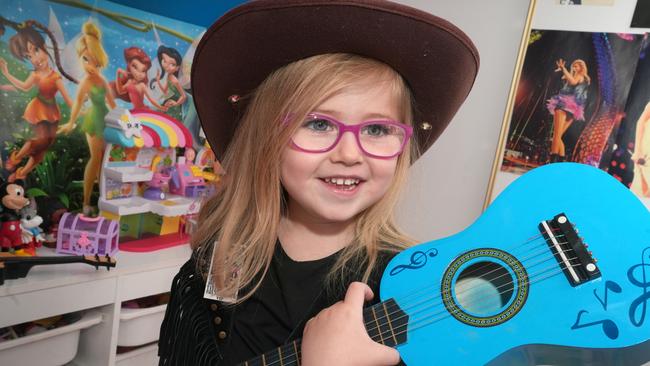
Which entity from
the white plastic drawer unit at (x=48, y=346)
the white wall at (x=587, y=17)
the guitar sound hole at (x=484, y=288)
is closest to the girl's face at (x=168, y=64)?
the white plastic drawer unit at (x=48, y=346)

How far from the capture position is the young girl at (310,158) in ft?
2.25

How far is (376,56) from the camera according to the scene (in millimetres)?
742

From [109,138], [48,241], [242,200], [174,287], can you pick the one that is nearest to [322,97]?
[242,200]

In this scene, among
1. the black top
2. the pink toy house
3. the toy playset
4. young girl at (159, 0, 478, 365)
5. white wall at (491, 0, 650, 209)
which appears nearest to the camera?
young girl at (159, 0, 478, 365)

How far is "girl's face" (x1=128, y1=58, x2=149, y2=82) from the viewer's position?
6.03 ft

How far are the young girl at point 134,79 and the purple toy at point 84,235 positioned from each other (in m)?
0.54

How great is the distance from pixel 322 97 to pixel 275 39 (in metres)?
0.12

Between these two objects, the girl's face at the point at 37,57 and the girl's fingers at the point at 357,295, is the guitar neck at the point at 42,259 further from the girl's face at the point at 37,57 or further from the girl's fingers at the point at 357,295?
the girl's fingers at the point at 357,295

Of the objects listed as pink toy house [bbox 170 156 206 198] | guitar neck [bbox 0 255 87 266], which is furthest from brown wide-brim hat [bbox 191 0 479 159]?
pink toy house [bbox 170 156 206 198]

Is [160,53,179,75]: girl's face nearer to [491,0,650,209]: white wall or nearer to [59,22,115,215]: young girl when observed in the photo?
[59,22,115,215]: young girl

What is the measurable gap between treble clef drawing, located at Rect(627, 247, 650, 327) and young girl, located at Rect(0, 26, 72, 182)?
1.75 metres

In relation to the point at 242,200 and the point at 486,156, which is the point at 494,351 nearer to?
the point at 242,200

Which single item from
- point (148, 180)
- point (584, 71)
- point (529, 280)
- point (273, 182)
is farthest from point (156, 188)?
point (584, 71)

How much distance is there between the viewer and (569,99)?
1.56 meters
